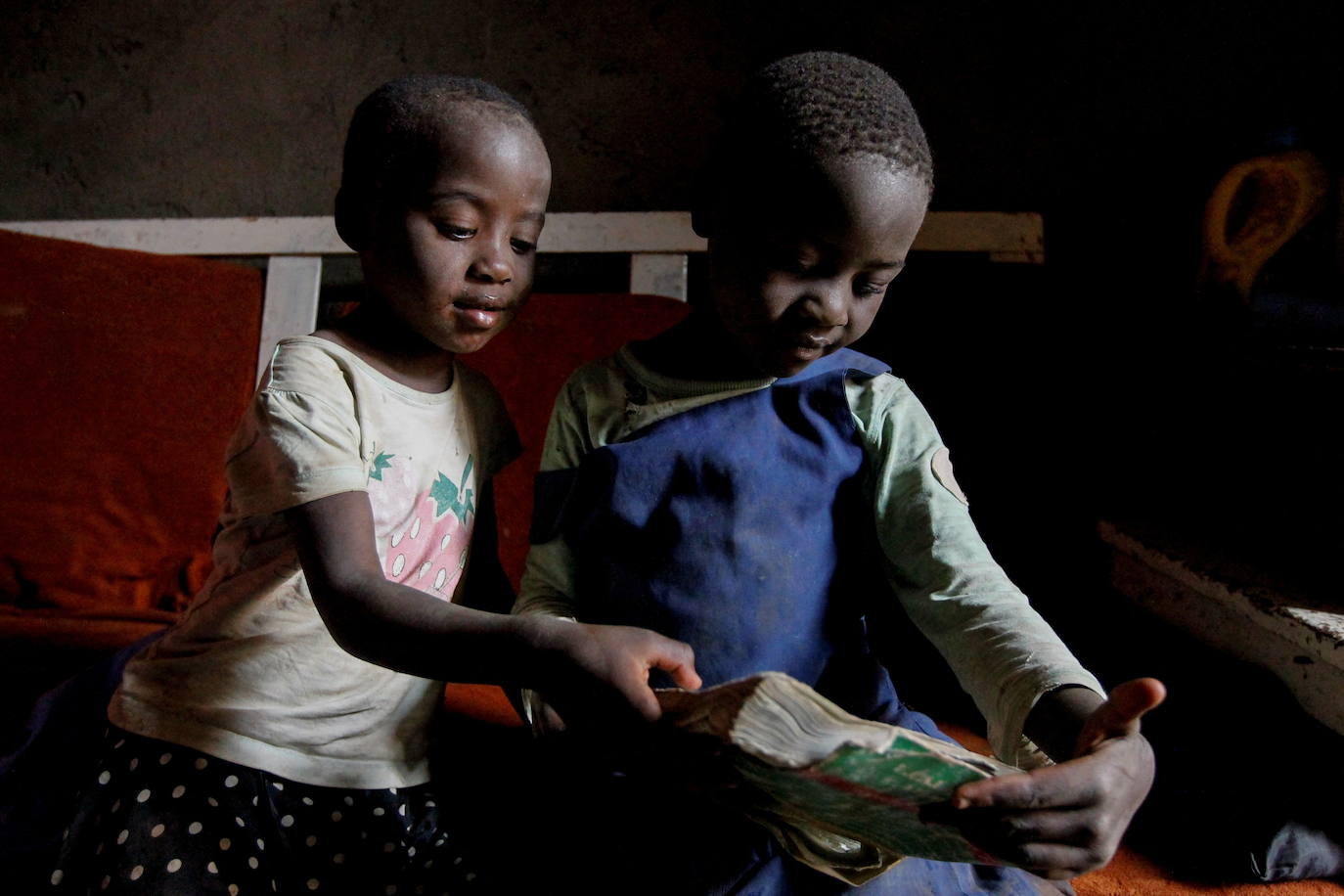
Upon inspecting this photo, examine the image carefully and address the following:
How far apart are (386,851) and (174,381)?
3.17 ft

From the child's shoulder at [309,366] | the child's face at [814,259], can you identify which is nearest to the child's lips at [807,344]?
the child's face at [814,259]

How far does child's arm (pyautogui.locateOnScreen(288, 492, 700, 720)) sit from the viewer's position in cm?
58

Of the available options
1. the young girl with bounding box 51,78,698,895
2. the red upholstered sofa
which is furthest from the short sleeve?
the red upholstered sofa

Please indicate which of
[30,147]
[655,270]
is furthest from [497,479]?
[30,147]

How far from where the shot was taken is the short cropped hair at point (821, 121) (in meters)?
0.69

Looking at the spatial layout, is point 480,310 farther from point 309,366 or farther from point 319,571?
point 319,571

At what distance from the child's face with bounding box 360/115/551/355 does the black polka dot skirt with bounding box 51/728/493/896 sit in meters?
0.42

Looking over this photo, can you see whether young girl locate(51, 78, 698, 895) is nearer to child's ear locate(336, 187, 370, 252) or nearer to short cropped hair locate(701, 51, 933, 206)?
child's ear locate(336, 187, 370, 252)

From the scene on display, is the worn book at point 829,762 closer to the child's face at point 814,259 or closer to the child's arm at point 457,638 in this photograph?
the child's arm at point 457,638

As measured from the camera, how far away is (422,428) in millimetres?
846

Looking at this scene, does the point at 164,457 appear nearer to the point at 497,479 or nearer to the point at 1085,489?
the point at 497,479

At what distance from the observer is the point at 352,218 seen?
2.74 ft

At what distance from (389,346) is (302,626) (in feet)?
0.86

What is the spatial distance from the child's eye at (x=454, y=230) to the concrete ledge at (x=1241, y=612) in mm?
933
